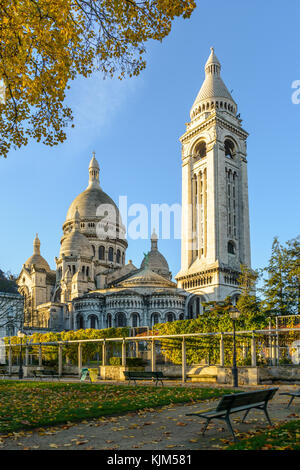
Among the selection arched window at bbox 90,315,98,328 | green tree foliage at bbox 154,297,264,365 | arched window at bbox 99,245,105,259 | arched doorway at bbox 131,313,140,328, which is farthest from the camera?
arched window at bbox 99,245,105,259

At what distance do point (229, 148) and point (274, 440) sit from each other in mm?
81654

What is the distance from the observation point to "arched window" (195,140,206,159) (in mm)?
84688

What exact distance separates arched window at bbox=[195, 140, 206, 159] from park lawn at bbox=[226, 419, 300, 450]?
78262 millimetres

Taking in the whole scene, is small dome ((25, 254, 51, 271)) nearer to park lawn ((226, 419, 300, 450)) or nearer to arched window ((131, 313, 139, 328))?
arched window ((131, 313, 139, 328))

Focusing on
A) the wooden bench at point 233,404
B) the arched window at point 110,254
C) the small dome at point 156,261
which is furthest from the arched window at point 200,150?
the wooden bench at point 233,404

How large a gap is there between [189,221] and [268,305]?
143 ft

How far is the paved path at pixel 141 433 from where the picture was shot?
323 inches

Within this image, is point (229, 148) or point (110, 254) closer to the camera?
point (229, 148)

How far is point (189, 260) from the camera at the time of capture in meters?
79.1

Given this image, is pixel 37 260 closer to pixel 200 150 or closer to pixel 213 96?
pixel 200 150

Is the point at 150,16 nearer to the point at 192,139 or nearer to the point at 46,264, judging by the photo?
the point at 192,139

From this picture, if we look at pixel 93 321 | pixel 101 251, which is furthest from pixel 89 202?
pixel 93 321

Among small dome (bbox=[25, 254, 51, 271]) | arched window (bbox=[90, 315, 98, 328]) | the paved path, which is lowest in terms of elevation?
arched window (bbox=[90, 315, 98, 328])

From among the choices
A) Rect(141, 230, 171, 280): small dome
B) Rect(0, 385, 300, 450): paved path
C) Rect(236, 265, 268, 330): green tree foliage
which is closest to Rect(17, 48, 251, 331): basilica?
Rect(141, 230, 171, 280): small dome
